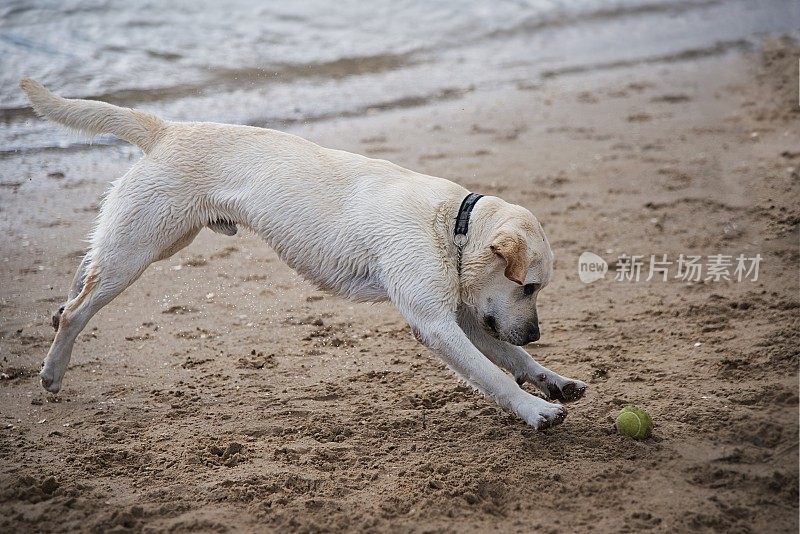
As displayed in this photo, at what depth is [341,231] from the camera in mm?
Result: 4508

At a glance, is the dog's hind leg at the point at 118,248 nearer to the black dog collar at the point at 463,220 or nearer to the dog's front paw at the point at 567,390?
the black dog collar at the point at 463,220

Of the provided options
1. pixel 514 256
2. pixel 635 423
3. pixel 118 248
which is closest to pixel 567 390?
pixel 635 423

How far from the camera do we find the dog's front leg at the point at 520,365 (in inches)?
176

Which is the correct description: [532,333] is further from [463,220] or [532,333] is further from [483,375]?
[463,220]

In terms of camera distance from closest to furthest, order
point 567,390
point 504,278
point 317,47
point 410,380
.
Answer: point 504,278 < point 567,390 < point 410,380 < point 317,47

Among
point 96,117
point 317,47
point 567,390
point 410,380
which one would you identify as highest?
point 96,117

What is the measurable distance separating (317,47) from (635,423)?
963 centimetres

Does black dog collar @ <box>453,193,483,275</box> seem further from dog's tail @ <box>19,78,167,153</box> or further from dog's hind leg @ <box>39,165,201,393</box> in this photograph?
dog's tail @ <box>19,78,167,153</box>

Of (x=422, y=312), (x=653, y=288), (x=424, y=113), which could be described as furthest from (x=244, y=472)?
(x=424, y=113)

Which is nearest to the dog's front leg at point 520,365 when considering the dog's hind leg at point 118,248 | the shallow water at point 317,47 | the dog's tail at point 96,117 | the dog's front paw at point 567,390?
the dog's front paw at point 567,390

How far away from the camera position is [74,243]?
21.7 feet

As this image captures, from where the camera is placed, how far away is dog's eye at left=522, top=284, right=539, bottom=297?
14.2ft

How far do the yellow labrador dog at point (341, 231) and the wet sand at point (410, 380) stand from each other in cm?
39

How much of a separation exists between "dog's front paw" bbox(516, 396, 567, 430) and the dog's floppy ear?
571 millimetres
